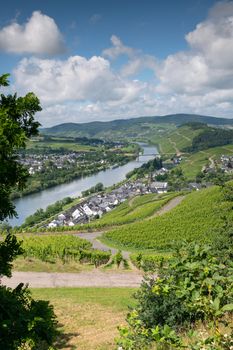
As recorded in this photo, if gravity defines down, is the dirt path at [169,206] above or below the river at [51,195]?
above

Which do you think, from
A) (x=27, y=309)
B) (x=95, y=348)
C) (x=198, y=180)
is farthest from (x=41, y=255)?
(x=198, y=180)

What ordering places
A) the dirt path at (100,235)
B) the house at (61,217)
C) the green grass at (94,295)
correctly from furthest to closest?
the house at (61,217) < the dirt path at (100,235) < the green grass at (94,295)

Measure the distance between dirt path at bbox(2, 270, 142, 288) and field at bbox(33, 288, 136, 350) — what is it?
297cm

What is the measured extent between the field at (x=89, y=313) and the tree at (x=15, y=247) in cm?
610

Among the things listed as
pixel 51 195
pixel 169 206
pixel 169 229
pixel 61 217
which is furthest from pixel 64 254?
pixel 51 195

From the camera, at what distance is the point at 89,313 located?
21.2 m

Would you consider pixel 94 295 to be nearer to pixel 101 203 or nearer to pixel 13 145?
pixel 13 145

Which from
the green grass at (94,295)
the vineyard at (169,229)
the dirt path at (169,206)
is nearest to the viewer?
the green grass at (94,295)

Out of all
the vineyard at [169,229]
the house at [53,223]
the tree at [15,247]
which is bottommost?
the house at [53,223]

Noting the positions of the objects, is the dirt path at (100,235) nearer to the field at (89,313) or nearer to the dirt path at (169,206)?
the dirt path at (169,206)

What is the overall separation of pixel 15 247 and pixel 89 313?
14.0 metres

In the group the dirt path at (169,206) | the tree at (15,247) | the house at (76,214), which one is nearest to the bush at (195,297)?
the tree at (15,247)

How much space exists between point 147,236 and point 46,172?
144 meters

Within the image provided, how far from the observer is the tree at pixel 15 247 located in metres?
7.28
